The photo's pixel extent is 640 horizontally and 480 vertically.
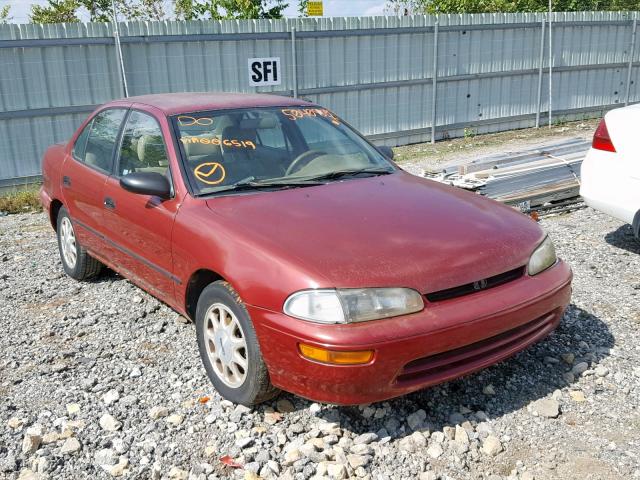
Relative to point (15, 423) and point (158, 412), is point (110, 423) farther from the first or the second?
point (15, 423)

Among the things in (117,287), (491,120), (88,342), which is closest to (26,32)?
(117,287)

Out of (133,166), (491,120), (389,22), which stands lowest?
(491,120)

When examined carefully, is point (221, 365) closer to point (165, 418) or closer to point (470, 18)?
point (165, 418)

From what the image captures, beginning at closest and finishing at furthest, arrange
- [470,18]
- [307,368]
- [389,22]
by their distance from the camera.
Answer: [307,368]
[389,22]
[470,18]

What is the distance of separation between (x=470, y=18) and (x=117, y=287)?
10380 millimetres

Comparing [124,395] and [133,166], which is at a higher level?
[133,166]

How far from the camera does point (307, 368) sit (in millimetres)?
2930

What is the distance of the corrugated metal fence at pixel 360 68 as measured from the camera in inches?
365

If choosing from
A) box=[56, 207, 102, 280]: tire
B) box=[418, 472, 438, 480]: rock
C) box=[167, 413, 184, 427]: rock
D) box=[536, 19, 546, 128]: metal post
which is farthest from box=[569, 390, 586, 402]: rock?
box=[536, 19, 546, 128]: metal post

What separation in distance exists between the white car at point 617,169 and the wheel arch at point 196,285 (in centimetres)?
358

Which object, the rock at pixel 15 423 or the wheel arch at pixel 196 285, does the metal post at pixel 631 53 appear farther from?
the rock at pixel 15 423

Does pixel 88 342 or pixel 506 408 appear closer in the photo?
pixel 506 408

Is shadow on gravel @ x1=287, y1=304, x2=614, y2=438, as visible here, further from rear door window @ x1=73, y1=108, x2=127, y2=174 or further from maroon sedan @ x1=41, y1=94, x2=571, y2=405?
rear door window @ x1=73, y1=108, x2=127, y2=174

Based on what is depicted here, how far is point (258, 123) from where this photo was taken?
435cm
